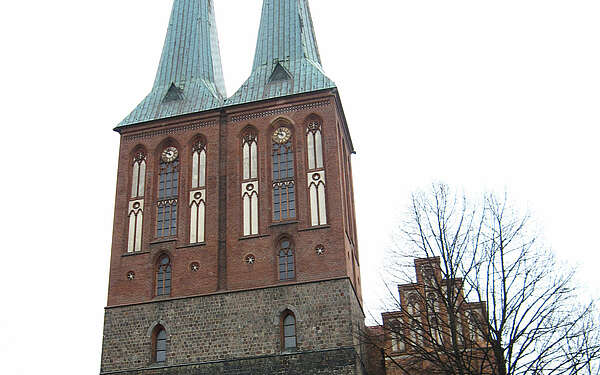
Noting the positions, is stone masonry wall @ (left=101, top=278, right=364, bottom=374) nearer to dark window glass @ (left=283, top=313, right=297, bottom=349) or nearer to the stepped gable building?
dark window glass @ (left=283, top=313, right=297, bottom=349)

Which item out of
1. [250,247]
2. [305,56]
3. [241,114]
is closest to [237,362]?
[250,247]

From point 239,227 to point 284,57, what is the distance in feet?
26.3

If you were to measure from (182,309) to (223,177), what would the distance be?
17.7 feet

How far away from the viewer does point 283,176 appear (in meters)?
27.7

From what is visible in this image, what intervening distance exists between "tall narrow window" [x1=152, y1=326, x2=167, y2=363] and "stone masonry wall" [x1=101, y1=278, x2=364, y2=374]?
244mm

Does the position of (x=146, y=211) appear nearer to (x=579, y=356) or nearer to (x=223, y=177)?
(x=223, y=177)

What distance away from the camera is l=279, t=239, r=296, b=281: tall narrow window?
85.0 feet

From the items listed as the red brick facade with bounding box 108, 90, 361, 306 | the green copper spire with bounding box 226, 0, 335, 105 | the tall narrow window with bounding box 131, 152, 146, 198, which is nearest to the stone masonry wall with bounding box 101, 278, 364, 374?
the red brick facade with bounding box 108, 90, 361, 306

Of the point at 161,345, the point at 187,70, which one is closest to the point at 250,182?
the point at 161,345

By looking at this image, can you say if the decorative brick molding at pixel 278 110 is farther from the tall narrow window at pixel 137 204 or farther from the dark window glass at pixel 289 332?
the dark window glass at pixel 289 332

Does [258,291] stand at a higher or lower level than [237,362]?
higher

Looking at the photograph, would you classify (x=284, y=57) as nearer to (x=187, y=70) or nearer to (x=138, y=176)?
(x=187, y=70)

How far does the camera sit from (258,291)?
25531 mm

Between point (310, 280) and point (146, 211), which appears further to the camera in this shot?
point (146, 211)
